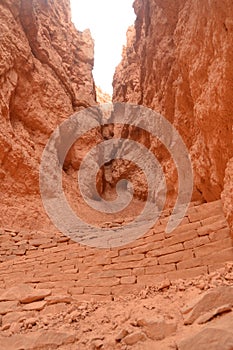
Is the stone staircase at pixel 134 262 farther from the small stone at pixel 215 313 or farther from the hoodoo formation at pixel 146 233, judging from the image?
the small stone at pixel 215 313

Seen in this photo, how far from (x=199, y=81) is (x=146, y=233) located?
262cm

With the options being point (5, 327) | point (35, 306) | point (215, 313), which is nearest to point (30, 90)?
point (35, 306)

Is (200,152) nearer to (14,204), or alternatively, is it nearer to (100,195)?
(14,204)

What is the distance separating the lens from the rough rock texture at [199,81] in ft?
13.9

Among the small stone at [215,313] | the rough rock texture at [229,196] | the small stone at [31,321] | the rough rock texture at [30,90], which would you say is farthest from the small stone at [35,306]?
the rough rock texture at [30,90]

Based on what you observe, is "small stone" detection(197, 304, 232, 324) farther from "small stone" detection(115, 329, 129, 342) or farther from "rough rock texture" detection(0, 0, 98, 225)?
"rough rock texture" detection(0, 0, 98, 225)

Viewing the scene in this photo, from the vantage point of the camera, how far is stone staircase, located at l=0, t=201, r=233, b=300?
367 centimetres

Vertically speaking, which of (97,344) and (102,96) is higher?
(102,96)

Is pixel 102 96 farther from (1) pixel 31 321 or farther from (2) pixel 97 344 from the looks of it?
(2) pixel 97 344

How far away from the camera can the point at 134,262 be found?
4051mm

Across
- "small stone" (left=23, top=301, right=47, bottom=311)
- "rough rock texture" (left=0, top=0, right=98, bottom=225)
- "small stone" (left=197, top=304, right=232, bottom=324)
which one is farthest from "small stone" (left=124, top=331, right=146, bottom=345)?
"rough rock texture" (left=0, top=0, right=98, bottom=225)

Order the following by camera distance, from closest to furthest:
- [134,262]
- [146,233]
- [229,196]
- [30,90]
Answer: [229,196], [134,262], [146,233], [30,90]

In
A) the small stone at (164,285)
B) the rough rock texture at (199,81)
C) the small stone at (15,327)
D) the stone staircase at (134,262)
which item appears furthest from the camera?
the rough rock texture at (199,81)

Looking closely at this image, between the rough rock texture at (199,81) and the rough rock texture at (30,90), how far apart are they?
342 cm
